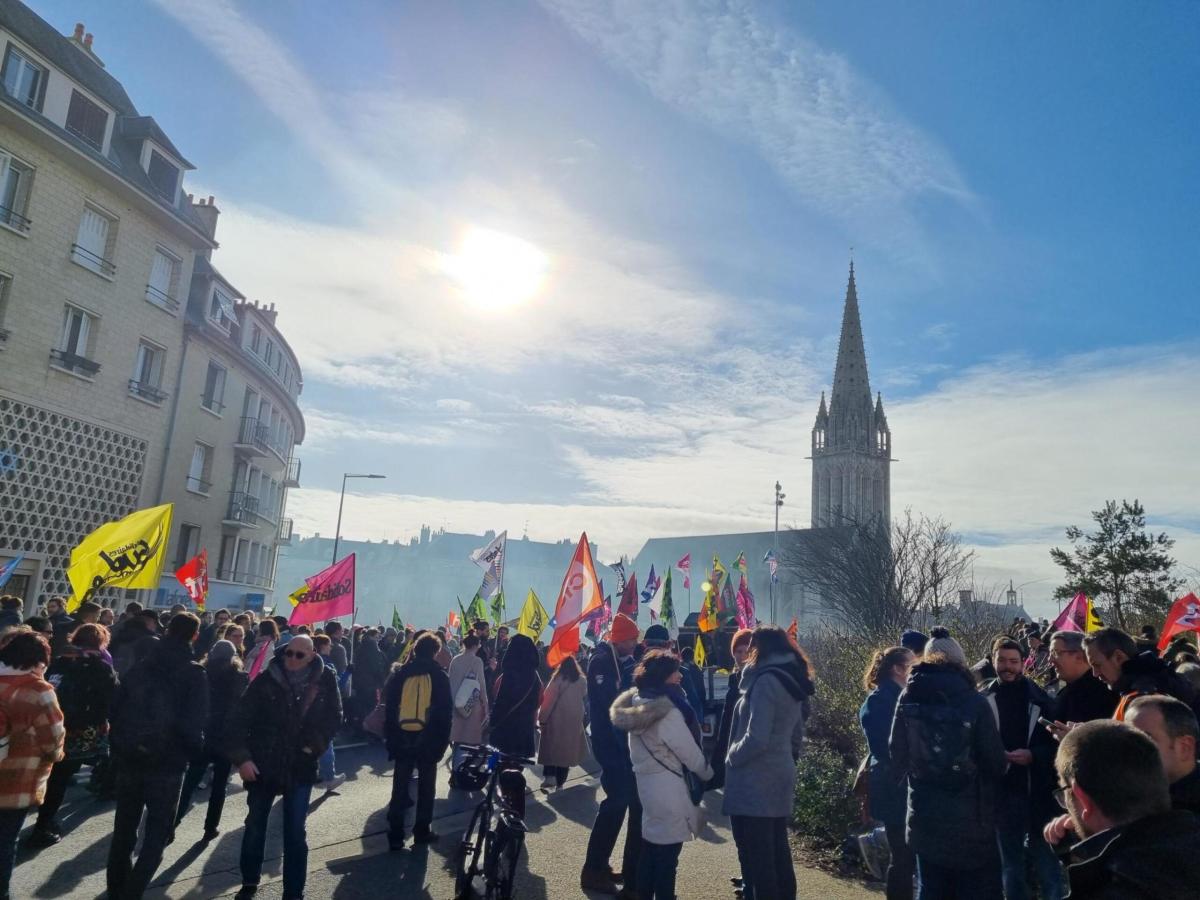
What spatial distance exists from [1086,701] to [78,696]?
25.1 feet

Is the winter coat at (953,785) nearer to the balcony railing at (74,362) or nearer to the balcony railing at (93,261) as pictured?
the balcony railing at (74,362)

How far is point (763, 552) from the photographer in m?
106

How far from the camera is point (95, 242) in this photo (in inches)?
864

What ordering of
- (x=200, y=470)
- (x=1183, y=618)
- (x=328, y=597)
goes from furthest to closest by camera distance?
(x=200, y=470)
(x=1183, y=618)
(x=328, y=597)

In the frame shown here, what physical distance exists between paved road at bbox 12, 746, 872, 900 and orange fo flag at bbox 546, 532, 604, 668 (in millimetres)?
1977

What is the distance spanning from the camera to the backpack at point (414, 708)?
720cm

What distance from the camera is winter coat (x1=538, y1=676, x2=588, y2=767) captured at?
322 inches

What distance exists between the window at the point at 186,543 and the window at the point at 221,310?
6924 mm

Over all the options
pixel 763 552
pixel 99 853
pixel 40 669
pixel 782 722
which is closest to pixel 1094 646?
pixel 782 722

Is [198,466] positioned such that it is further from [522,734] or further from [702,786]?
[702,786]

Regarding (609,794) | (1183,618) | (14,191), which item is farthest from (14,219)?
(1183,618)

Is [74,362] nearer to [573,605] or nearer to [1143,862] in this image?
[573,605]

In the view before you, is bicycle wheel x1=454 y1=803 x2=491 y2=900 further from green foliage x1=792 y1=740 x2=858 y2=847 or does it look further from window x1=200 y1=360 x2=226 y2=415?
window x1=200 y1=360 x2=226 y2=415

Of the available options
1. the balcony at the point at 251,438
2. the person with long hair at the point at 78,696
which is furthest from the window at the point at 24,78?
the person with long hair at the point at 78,696
